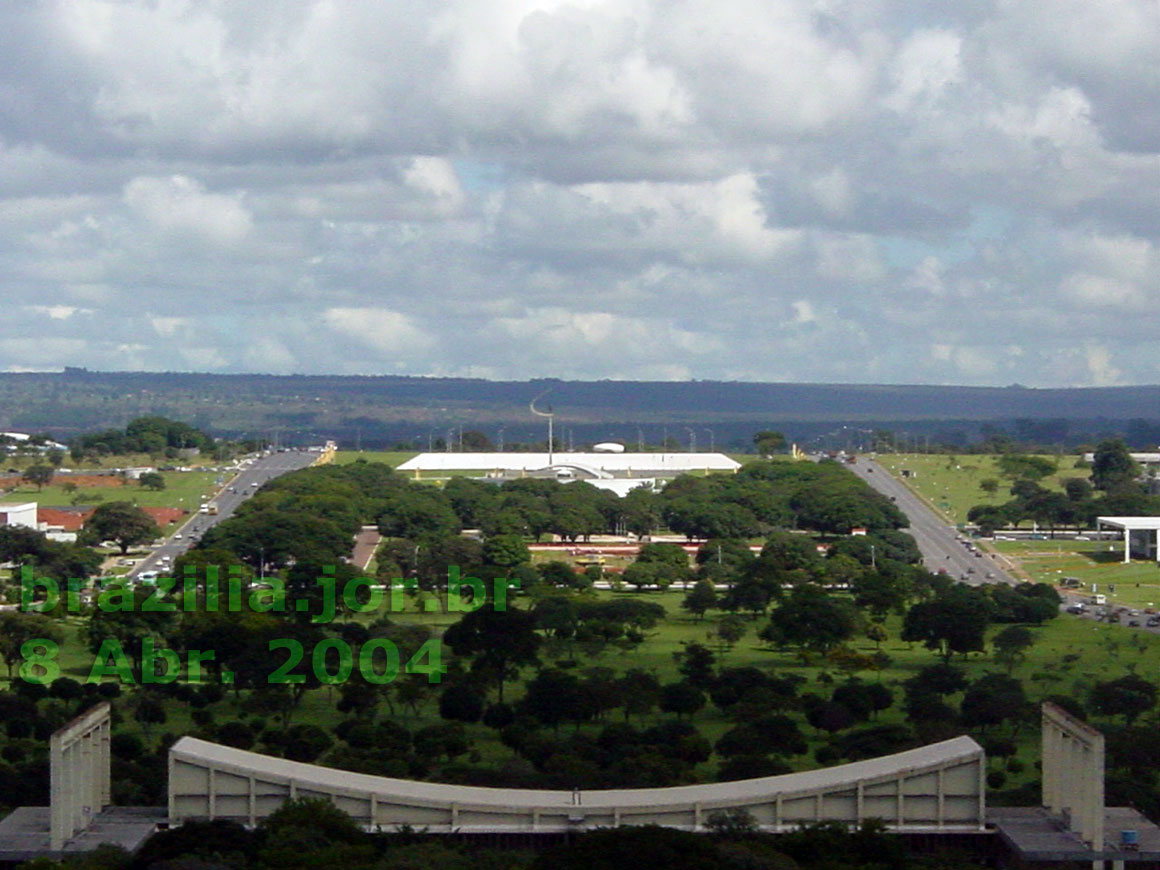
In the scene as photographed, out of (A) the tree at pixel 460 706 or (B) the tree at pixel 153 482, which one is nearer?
(A) the tree at pixel 460 706

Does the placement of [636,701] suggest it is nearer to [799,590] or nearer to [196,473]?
[799,590]

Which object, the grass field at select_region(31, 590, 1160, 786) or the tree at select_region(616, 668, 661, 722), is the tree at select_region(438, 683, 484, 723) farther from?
the tree at select_region(616, 668, 661, 722)

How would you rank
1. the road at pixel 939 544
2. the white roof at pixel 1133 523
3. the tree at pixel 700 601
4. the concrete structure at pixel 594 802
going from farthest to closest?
the white roof at pixel 1133 523
the road at pixel 939 544
the tree at pixel 700 601
the concrete structure at pixel 594 802

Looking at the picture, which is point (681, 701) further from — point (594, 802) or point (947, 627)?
point (947, 627)

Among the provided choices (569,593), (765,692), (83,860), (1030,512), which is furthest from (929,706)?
(1030,512)

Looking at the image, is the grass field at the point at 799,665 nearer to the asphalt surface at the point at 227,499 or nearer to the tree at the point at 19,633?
the tree at the point at 19,633

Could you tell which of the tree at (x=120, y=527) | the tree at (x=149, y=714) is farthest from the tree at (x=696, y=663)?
the tree at (x=120, y=527)

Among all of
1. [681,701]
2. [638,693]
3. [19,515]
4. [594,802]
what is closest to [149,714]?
[638,693]
